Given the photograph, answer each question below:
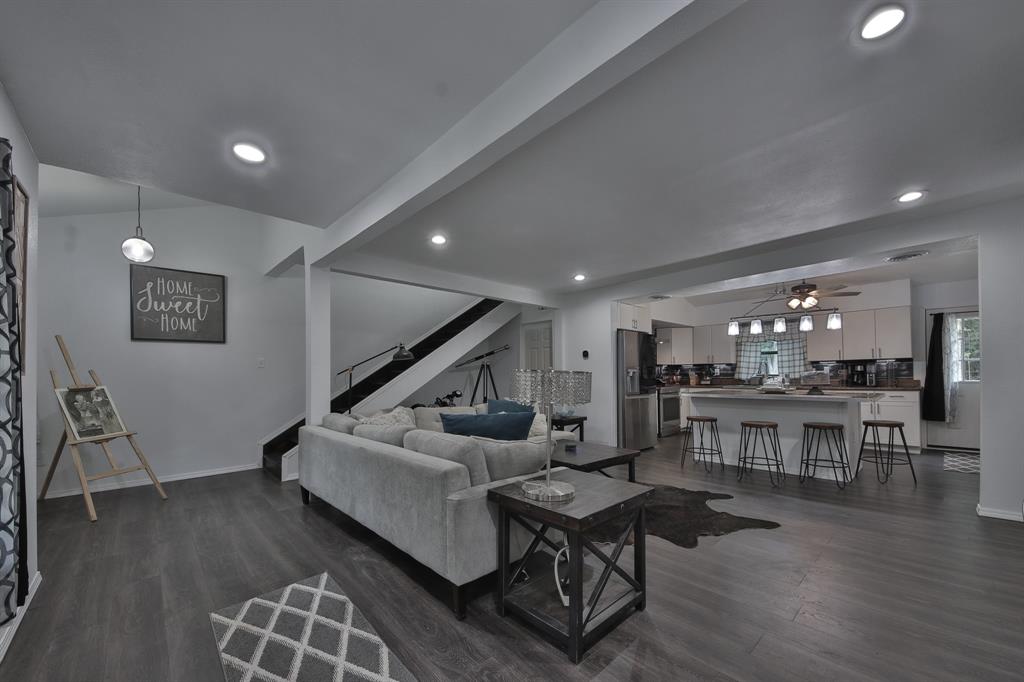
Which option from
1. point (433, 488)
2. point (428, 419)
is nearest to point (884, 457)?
point (428, 419)

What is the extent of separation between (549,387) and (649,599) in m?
1.27

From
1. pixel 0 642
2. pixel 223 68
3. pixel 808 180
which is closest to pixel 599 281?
pixel 808 180

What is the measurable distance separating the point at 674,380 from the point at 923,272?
4424 mm

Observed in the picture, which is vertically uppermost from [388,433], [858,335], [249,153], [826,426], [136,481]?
[249,153]

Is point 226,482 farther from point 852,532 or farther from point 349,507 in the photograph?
point 852,532

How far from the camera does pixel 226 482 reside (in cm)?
464

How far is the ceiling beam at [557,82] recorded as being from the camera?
139 centimetres

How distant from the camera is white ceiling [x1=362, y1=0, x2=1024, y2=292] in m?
1.68

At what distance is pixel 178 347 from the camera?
4902 millimetres

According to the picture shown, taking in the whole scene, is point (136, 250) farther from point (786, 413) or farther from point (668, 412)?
point (668, 412)

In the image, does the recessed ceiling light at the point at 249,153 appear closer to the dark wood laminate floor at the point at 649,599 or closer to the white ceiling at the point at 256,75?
the white ceiling at the point at 256,75

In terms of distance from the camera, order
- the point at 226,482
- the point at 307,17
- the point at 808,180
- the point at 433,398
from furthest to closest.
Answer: the point at 433,398
the point at 226,482
the point at 808,180
the point at 307,17

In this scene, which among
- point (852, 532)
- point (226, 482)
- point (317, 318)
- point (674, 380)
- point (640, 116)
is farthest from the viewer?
point (674, 380)

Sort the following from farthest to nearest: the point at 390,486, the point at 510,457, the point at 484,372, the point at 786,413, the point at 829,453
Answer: the point at 484,372 < the point at 786,413 < the point at 829,453 < the point at 390,486 < the point at 510,457
